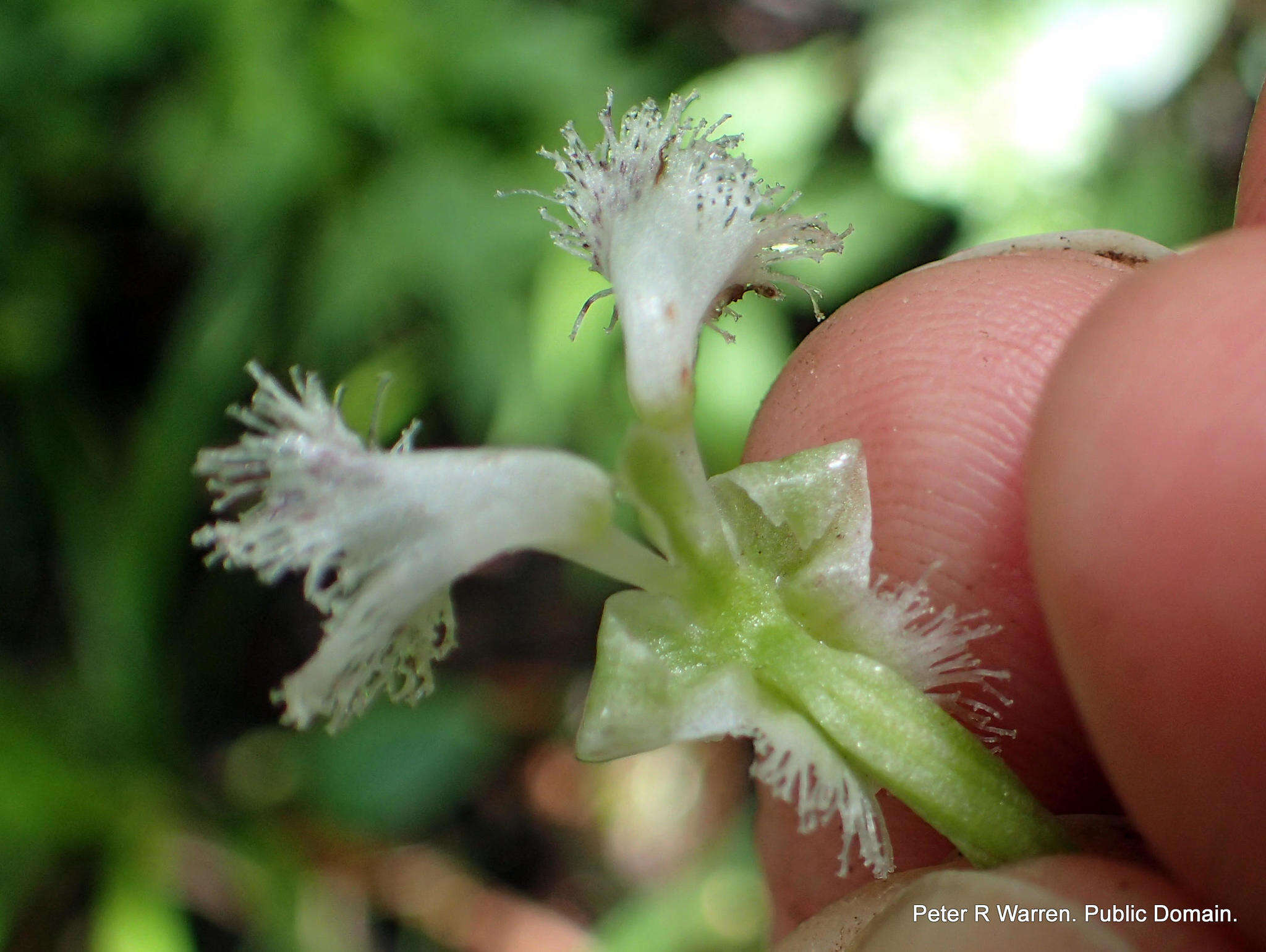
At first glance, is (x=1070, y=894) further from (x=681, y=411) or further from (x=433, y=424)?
(x=433, y=424)

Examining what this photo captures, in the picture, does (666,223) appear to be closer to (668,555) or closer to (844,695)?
(668,555)

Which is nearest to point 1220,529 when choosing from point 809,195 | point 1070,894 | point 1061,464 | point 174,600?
point 1061,464

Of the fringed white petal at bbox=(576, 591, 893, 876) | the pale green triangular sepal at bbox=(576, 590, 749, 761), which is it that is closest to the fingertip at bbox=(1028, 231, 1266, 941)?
the fringed white petal at bbox=(576, 591, 893, 876)

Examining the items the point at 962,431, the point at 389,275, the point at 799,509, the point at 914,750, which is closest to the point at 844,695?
the point at 914,750

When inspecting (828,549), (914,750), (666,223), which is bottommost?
(914,750)

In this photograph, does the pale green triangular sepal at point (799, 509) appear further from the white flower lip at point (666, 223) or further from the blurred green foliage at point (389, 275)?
the blurred green foliage at point (389, 275)

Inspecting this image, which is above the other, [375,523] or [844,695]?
→ [375,523]

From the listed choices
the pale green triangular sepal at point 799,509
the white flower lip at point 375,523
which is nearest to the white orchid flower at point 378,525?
the white flower lip at point 375,523
